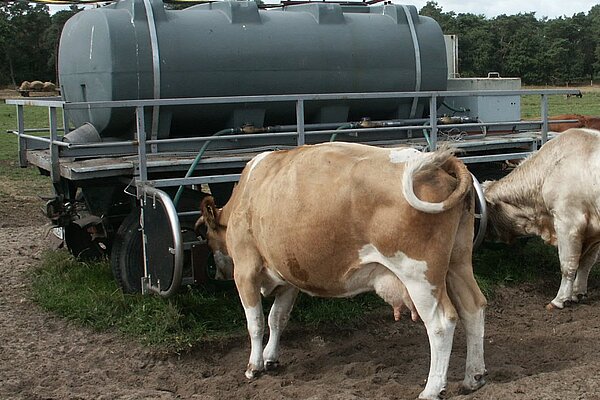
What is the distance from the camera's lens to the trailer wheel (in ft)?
22.9

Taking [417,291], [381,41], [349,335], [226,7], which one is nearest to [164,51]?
[226,7]

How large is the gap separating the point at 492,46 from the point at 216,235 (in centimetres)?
6842

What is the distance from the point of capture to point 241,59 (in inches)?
312

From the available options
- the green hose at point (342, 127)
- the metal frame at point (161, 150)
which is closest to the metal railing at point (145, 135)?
the metal frame at point (161, 150)

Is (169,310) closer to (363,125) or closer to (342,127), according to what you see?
(342,127)

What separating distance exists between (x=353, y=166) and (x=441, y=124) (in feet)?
13.6

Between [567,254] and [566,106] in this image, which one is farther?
[566,106]

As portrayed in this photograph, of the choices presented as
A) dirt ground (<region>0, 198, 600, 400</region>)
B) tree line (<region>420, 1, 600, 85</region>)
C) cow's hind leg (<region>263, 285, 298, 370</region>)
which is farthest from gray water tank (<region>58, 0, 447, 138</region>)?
tree line (<region>420, 1, 600, 85</region>)

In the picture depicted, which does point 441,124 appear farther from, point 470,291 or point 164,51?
point 470,291

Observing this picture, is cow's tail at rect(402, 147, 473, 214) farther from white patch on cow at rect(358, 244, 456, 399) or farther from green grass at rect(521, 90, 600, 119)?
green grass at rect(521, 90, 600, 119)

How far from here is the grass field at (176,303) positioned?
6.62m

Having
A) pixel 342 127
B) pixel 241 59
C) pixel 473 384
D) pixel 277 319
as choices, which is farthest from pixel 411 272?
pixel 241 59

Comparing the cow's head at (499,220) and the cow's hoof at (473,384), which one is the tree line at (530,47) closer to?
the cow's head at (499,220)

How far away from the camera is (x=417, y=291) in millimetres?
4918
